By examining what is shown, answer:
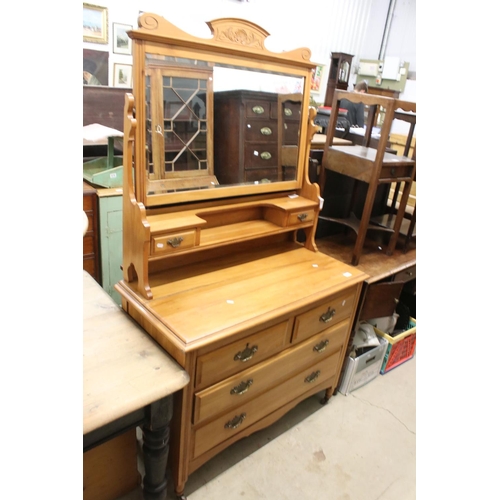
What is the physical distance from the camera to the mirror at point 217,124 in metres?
1.27

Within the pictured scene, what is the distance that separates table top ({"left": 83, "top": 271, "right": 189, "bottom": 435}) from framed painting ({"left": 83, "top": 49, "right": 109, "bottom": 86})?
5.80 ft

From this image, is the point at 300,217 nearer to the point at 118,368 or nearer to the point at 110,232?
the point at 118,368

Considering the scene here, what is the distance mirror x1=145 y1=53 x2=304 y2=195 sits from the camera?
127 cm

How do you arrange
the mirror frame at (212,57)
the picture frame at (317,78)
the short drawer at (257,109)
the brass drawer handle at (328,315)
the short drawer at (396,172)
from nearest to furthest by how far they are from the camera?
the mirror frame at (212,57) < the short drawer at (257,109) < the brass drawer handle at (328,315) < the short drawer at (396,172) < the picture frame at (317,78)

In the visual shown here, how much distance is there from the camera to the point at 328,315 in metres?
1.66

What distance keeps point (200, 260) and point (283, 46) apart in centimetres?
297

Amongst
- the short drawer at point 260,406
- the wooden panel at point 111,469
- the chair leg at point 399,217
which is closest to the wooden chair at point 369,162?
the chair leg at point 399,217

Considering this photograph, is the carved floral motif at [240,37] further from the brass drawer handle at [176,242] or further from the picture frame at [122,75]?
the picture frame at [122,75]

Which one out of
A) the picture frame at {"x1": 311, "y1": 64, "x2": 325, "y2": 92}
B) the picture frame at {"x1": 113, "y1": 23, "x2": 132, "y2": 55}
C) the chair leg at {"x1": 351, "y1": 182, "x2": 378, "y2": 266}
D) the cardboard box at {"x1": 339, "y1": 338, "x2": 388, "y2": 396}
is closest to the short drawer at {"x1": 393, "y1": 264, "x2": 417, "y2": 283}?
the chair leg at {"x1": 351, "y1": 182, "x2": 378, "y2": 266}

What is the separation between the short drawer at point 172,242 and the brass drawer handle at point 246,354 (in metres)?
0.41

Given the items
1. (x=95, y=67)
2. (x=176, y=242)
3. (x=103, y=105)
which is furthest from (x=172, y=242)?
(x=95, y=67)

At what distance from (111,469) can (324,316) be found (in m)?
0.99
